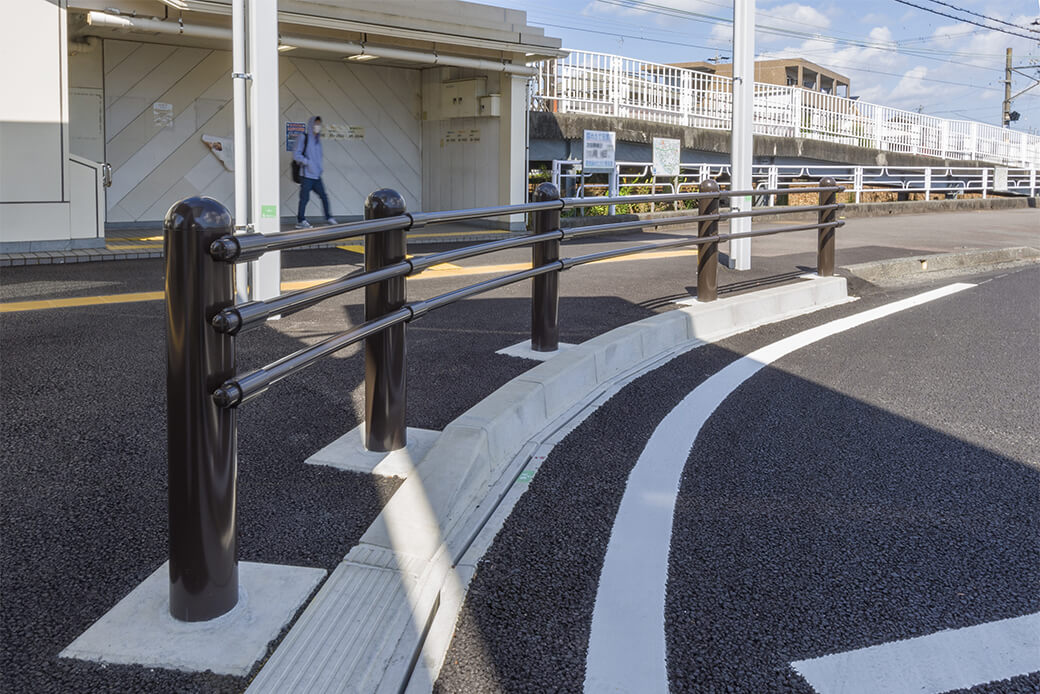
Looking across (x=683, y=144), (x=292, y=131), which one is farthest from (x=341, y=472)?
(x=683, y=144)

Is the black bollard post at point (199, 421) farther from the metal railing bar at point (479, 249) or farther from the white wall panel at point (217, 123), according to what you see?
the white wall panel at point (217, 123)

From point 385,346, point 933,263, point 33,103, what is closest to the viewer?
point 385,346

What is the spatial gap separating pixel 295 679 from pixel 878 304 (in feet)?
25.1

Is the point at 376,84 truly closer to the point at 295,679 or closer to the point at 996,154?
the point at 295,679

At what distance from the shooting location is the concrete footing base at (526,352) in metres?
5.63

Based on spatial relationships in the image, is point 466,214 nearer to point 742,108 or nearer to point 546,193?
point 546,193

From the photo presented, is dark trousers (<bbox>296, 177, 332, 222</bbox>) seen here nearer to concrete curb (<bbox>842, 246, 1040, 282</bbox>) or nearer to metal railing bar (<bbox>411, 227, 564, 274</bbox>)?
concrete curb (<bbox>842, 246, 1040, 282</bbox>)

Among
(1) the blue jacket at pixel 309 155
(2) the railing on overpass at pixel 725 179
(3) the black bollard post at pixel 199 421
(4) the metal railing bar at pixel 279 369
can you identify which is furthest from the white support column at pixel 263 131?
(2) the railing on overpass at pixel 725 179

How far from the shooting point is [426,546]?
2.81 meters

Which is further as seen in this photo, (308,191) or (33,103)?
(308,191)

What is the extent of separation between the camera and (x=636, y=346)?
588cm

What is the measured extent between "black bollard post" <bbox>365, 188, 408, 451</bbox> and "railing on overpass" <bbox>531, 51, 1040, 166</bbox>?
13.2 metres

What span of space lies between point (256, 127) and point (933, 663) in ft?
20.0

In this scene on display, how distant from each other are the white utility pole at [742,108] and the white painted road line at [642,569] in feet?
19.5
